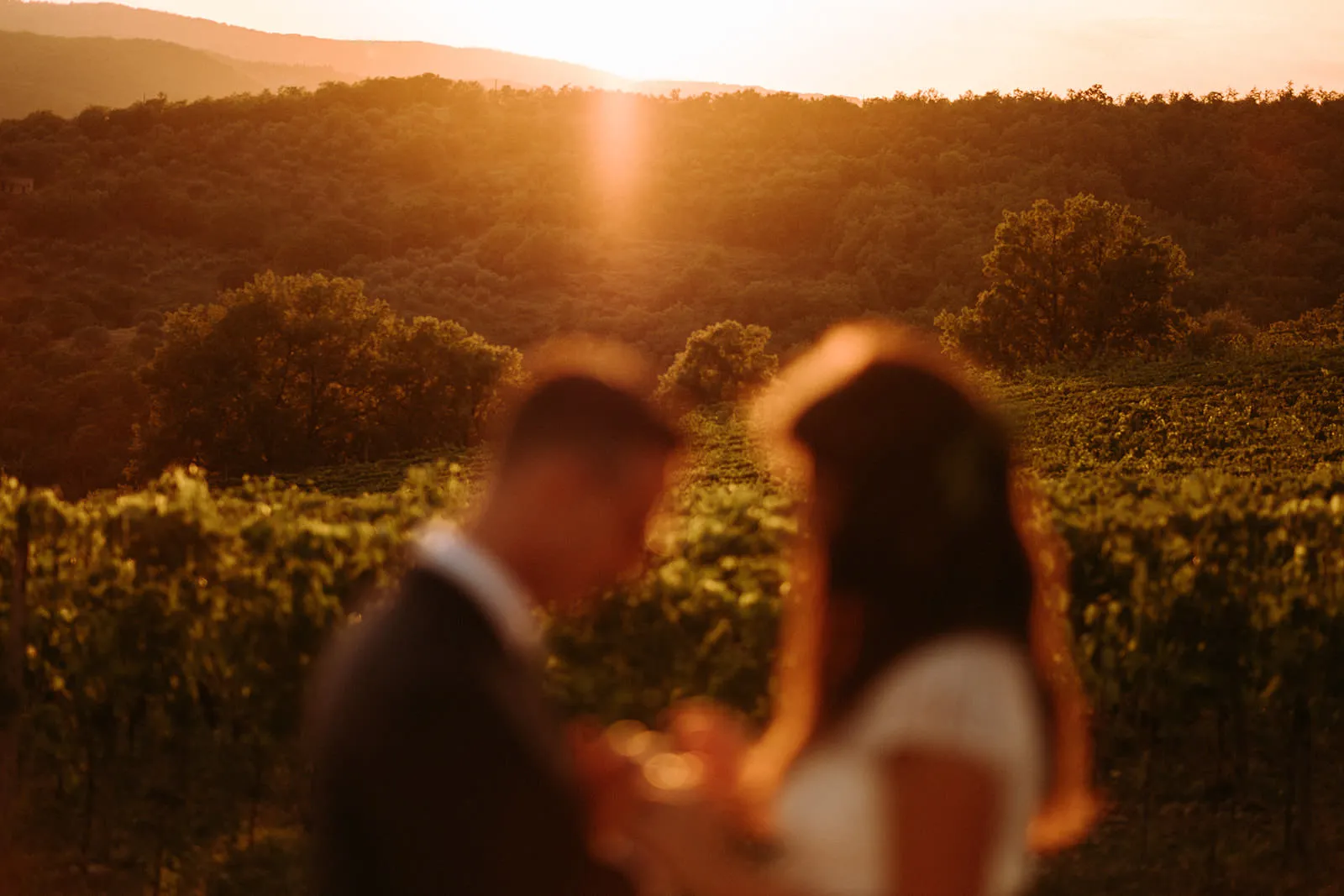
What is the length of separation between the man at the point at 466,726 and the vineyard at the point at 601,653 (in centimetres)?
344

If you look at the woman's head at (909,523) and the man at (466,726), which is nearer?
the man at (466,726)

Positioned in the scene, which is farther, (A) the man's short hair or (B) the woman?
(A) the man's short hair

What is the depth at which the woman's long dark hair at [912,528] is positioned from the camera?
2.12 metres

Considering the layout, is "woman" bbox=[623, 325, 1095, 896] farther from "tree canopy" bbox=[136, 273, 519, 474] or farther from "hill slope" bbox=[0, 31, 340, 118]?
"hill slope" bbox=[0, 31, 340, 118]

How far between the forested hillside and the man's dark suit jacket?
7588 centimetres

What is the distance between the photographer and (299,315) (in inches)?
1885

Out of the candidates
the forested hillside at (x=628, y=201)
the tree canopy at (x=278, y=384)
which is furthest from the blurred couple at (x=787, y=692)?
the forested hillside at (x=628, y=201)

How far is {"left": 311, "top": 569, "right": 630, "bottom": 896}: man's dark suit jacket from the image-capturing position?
6.01 feet

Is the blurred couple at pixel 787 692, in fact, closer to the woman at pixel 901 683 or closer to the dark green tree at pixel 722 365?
the woman at pixel 901 683

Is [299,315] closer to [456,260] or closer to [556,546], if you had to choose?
[556,546]

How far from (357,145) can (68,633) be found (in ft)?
377

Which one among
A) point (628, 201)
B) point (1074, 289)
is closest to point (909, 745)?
point (1074, 289)

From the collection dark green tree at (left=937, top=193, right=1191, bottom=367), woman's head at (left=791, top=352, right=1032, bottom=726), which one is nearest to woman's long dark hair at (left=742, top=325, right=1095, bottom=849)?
woman's head at (left=791, top=352, right=1032, bottom=726)

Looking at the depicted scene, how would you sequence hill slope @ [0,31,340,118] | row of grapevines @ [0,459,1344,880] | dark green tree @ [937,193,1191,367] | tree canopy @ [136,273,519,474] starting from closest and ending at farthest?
row of grapevines @ [0,459,1344,880] < tree canopy @ [136,273,519,474] < dark green tree @ [937,193,1191,367] < hill slope @ [0,31,340,118]
